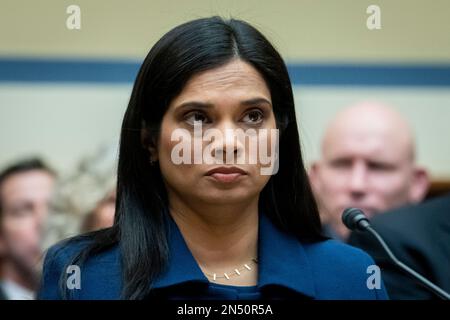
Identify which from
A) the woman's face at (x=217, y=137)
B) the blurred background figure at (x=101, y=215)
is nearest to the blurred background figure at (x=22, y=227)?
the blurred background figure at (x=101, y=215)

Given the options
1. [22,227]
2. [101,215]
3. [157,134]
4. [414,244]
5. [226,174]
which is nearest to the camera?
[226,174]

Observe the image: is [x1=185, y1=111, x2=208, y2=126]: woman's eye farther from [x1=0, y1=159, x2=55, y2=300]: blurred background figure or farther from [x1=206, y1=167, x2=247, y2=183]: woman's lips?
[x1=0, y1=159, x2=55, y2=300]: blurred background figure

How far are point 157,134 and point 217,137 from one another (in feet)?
0.55

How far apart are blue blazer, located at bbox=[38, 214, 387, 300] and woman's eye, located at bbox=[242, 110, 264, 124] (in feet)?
0.87

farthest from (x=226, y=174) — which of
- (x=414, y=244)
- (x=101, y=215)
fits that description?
(x=101, y=215)

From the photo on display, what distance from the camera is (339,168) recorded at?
165 inches

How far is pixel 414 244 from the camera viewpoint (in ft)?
10.7

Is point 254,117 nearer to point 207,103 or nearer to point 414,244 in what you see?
point 207,103

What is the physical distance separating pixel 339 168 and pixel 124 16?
1.04m

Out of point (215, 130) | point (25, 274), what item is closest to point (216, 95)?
point (215, 130)

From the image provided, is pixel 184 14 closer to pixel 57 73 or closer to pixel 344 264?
pixel 344 264

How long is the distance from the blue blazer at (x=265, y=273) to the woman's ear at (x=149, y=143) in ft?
0.45

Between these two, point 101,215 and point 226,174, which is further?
point 101,215

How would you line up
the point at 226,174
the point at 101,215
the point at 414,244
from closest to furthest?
the point at 226,174 → the point at 414,244 → the point at 101,215
